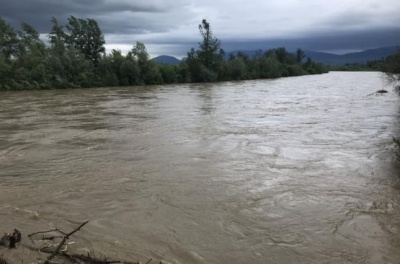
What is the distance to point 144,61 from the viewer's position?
188ft

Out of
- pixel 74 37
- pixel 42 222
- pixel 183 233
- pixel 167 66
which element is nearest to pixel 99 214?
pixel 42 222

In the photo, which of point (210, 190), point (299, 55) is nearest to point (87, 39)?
point (210, 190)

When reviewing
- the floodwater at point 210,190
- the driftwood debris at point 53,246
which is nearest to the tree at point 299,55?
the floodwater at point 210,190

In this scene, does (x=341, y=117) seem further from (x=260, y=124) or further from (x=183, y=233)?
(x=183, y=233)

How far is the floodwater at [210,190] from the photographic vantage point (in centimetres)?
637

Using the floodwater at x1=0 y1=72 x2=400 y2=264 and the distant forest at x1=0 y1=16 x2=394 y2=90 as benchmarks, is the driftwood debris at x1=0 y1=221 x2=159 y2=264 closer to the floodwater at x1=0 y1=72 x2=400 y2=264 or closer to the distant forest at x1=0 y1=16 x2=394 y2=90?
the floodwater at x1=0 y1=72 x2=400 y2=264

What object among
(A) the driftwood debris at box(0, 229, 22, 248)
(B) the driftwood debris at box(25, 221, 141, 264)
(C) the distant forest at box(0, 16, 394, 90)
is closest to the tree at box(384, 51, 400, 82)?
(B) the driftwood debris at box(25, 221, 141, 264)

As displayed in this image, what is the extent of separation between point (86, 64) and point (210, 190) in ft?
163

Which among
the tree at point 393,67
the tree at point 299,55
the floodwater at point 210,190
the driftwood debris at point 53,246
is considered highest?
the tree at point 299,55

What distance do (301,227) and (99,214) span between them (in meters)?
3.91

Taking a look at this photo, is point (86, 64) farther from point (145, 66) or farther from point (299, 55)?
point (299, 55)

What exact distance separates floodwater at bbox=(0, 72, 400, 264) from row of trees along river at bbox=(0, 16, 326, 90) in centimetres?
3508

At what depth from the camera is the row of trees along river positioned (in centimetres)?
5056

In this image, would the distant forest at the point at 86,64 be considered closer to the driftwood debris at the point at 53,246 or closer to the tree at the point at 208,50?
the tree at the point at 208,50
